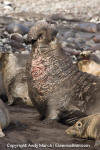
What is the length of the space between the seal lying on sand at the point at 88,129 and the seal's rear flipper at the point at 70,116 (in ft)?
2.19

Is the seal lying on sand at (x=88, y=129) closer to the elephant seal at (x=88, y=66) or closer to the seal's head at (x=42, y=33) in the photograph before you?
the seal's head at (x=42, y=33)

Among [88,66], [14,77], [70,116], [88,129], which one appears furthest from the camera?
[88,66]

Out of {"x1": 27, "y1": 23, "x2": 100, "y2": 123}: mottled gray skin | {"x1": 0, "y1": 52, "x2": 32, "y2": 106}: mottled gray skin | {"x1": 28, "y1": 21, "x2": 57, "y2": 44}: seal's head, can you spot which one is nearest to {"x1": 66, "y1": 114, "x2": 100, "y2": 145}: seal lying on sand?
{"x1": 27, "y1": 23, "x2": 100, "y2": 123}: mottled gray skin

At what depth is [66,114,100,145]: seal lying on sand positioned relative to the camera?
14.4 ft

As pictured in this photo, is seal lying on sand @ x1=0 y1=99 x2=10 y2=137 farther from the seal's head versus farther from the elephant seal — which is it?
the elephant seal

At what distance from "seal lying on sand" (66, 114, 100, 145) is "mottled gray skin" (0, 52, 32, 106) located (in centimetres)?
240

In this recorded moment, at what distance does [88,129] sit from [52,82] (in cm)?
126

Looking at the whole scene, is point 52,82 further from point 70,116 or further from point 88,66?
point 88,66

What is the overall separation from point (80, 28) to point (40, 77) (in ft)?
36.7

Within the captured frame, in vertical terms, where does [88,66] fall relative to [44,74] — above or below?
below

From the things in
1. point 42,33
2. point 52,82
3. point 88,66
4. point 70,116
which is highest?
point 42,33

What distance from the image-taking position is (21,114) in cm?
597

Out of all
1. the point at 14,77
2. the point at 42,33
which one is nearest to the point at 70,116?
the point at 42,33

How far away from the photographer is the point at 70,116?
18.0ft
